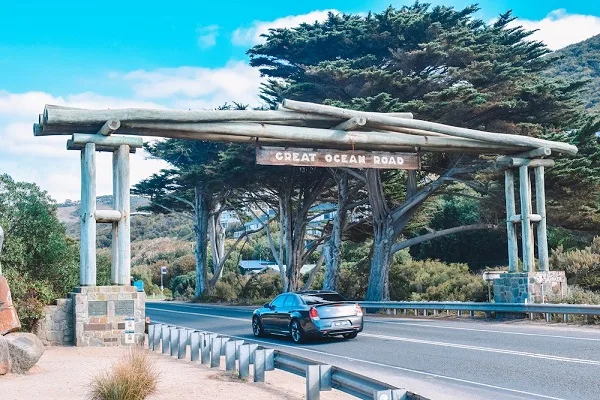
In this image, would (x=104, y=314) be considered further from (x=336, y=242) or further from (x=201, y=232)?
(x=201, y=232)

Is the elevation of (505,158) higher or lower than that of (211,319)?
Answer: higher

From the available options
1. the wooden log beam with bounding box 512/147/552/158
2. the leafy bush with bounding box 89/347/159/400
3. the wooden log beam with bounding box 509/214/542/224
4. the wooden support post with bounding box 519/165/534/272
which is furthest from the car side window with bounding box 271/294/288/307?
the wooden log beam with bounding box 512/147/552/158

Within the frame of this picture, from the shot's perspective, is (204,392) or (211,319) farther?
(211,319)

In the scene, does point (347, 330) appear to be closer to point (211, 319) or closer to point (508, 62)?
point (211, 319)

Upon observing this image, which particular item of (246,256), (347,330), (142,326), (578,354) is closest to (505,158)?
(347,330)

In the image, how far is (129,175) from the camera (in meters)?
18.0

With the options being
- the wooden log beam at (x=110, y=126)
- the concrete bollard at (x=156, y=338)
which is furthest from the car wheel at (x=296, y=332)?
the wooden log beam at (x=110, y=126)

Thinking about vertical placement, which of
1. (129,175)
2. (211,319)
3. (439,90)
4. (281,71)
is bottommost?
(211,319)

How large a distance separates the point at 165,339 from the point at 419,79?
15690mm

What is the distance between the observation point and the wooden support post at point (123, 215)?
17.8 meters

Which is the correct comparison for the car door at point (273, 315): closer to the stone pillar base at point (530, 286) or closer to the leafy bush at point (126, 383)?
the stone pillar base at point (530, 286)

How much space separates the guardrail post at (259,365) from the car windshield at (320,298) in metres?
5.98

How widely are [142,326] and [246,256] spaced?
196ft

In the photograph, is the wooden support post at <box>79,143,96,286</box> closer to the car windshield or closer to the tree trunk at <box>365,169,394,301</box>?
the car windshield
